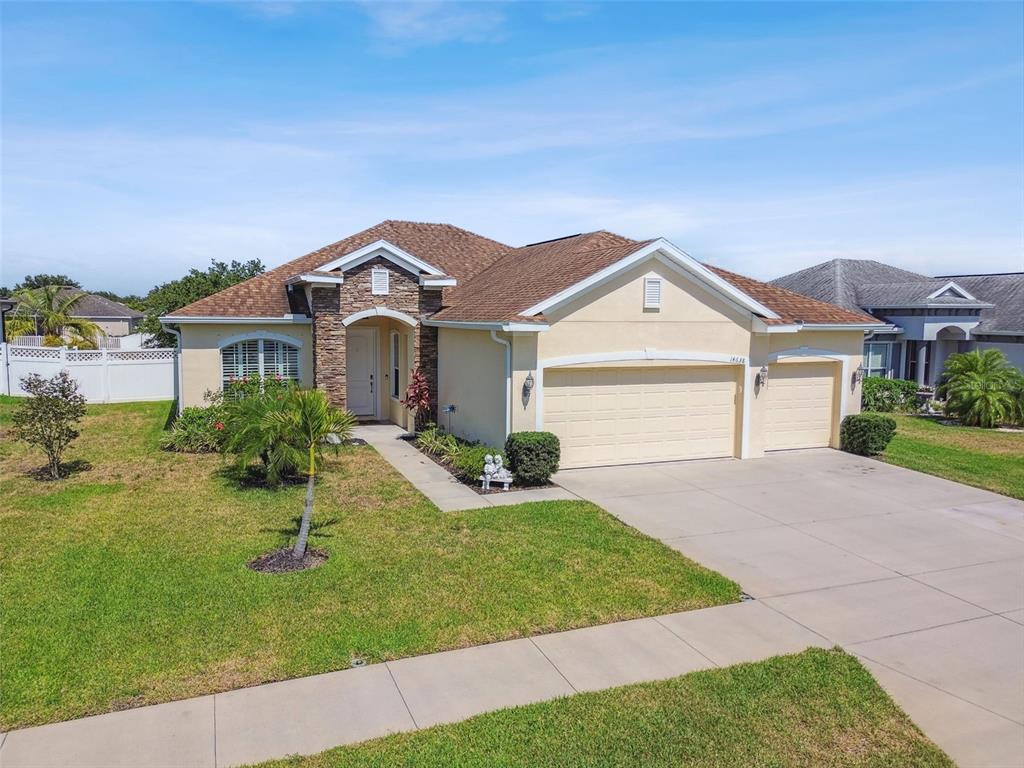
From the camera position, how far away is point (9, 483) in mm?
12883

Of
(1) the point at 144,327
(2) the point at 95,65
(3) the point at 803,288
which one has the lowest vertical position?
(1) the point at 144,327

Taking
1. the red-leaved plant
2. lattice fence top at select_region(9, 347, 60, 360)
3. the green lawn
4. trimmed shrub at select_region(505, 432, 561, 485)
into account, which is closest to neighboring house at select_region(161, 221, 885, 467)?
the red-leaved plant

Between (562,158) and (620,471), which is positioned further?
(562,158)

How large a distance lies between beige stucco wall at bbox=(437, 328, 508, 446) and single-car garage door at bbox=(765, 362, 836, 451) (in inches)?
252

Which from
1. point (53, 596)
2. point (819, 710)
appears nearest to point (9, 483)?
point (53, 596)

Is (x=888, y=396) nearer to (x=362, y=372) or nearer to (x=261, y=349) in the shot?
(x=362, y=372)

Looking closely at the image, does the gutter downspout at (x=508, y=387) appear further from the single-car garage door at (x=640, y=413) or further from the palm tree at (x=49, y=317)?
the palm tree at (x=49, y=317)

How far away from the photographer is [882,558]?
966 cm

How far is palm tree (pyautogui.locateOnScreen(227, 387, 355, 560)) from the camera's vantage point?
930cm

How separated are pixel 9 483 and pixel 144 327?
2138cm

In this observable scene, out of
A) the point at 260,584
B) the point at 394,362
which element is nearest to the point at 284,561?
the point at 260,584

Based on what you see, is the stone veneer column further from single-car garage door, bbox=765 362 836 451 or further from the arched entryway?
single-car garage door, bbox=765 362 836 451

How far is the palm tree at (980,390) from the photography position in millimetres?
21391

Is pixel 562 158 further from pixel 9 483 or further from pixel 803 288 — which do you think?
pixel 803 288
